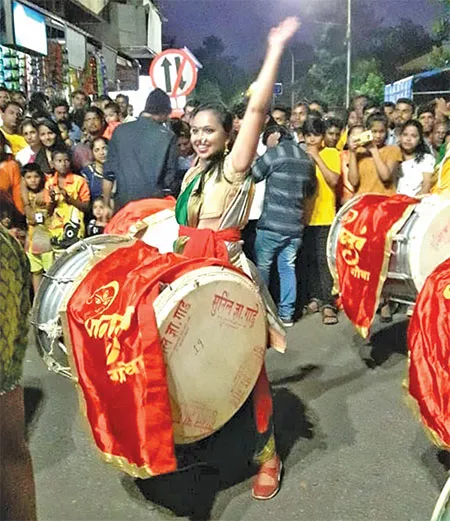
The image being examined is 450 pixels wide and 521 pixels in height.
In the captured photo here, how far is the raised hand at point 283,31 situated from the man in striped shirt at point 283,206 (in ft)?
8.22

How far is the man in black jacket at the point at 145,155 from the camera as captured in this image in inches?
194

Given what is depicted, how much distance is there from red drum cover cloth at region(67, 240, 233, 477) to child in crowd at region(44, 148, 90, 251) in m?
3.01

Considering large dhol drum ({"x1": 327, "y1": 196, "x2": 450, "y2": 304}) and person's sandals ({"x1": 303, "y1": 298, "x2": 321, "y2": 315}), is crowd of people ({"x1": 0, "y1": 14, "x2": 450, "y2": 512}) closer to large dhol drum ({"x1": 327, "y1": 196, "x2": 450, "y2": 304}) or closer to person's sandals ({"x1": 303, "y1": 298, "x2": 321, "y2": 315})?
person's sandals ({"x1": 303, "y1": 298, "x2": 321, "y2": 315})

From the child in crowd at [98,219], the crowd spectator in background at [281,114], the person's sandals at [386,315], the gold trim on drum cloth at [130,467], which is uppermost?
the crowd spectator in background at [281,114]

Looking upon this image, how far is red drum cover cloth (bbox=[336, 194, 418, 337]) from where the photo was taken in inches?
169

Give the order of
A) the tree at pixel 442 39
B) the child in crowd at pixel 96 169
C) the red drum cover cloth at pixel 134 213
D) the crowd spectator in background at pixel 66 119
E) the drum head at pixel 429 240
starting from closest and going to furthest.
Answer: the red drum cover cloth at pixel 134 213, the drum head at pixel 429 240, the child in crowd at pixel 96 169, the crowd spectator in background at pixel 66 119, the tree at pixel 442 39

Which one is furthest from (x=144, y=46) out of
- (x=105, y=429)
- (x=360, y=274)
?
(x=105, y=429)

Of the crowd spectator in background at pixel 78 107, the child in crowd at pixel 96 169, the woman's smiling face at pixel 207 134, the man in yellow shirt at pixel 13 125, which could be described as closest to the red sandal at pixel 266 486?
the woman's smiling face at pixel 207 134

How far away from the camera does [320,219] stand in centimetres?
616

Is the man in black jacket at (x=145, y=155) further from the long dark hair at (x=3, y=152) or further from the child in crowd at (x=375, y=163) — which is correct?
the child in crowd at (x=375, y=163)

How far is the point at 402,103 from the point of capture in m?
7.80

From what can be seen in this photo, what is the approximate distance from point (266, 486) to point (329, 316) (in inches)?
111

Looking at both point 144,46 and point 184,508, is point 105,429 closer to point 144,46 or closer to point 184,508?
point 184,508

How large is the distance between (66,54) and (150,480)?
515 inches
